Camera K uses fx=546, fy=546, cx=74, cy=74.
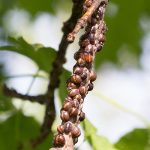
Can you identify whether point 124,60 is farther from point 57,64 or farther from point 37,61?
point 57,64

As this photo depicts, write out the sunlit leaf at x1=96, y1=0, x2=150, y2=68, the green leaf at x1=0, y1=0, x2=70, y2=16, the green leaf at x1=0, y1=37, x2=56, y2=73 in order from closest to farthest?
the green leaf at x1=0, y1=37, x2=56, y2=73
the green leaf at x1=0, y1=0, x2=70, y2=16
the sunlit leaf at x1=96, y1=0, x2=150, y2=68

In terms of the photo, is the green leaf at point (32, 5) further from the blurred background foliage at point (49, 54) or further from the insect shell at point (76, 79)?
the insect shell at point (76, 79)

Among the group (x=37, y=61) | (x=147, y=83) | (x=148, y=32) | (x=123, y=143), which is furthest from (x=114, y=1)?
(x=147, y=83)

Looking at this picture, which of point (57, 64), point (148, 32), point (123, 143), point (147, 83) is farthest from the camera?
point (147, 83)

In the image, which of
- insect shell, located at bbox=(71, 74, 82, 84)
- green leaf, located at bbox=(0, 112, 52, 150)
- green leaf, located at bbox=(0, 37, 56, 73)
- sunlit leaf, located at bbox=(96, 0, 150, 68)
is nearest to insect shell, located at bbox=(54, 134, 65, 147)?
insect shell, located at bbox=(71, 74, 82, 84)

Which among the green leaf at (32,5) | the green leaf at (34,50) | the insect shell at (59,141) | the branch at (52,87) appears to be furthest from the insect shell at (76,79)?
the green leaf at (32,5)

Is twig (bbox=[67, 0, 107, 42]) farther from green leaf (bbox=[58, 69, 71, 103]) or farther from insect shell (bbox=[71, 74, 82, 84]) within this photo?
green leaf (bbox=[58, 69, 71, 103])

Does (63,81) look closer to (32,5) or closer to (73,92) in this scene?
(73,92)
